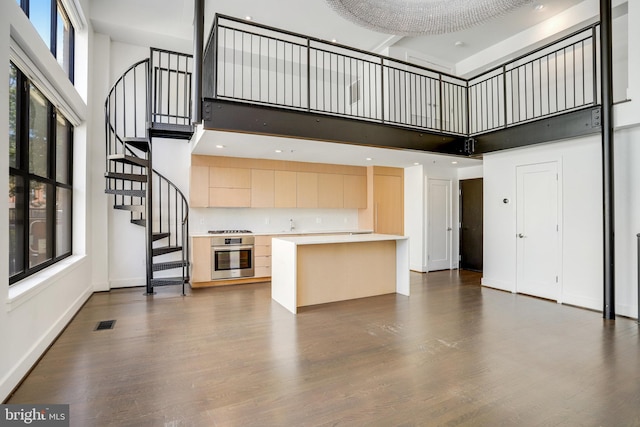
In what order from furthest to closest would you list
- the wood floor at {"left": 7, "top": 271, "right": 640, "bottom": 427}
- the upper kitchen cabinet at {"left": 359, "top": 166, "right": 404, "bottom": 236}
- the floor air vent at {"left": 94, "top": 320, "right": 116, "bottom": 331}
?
the upper kitchen cabinet at {"left": 359, "top": 166, "right": 404, "bottom": 236} → the floor air vent at {"left": 94, "top": 320, "right": 116, "bottom": 331} → the wood floor at {"left": 7, "top": 271, "right": 640, "bottom": 427}

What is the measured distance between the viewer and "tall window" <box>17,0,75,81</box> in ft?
10.8

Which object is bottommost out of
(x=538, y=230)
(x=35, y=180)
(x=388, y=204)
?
(x=538, y=230)

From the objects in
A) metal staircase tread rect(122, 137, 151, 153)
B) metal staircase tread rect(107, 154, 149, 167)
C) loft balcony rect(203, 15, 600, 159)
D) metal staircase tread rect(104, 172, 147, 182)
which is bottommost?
metal staircase tread rect(104, 172, 147, 182)

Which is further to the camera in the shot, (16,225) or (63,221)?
(63,221)

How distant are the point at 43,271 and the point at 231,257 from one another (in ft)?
9.50

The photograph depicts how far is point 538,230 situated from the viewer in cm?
531

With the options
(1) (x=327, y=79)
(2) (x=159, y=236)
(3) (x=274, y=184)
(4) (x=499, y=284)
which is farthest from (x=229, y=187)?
(4) (x=499, y=284)

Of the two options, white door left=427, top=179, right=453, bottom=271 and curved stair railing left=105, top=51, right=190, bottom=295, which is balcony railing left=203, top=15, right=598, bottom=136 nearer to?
white door left=427, top=179, right=453, bottom=271

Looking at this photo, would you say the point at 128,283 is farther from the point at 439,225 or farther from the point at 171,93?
the point at 439,225

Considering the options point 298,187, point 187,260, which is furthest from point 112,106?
point 298,187

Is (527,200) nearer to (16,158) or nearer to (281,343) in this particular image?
(281,343)

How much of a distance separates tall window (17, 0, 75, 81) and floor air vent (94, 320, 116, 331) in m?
3.22

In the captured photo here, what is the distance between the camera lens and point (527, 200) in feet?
17.9

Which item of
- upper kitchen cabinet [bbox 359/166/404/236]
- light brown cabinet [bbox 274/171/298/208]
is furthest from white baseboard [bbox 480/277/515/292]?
light brown cabinet [bbox 274/171/298/208]
